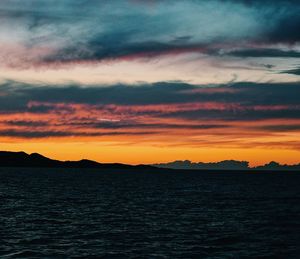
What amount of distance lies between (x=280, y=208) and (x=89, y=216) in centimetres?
3338

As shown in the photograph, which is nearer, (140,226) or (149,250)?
(149,250)

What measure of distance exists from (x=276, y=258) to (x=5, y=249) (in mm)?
22774

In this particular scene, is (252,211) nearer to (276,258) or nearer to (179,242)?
(179,242)

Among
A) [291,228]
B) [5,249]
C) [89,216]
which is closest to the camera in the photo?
[5,249]

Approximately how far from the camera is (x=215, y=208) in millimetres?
79688

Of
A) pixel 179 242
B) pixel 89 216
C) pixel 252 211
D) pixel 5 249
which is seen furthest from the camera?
pixel 252 211

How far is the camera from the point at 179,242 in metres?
44.4

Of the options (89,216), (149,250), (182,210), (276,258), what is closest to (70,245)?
(149,250)

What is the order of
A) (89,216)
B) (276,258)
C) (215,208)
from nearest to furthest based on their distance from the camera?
(276,258) < (89,216) < (215,208)

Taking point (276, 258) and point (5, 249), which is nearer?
point (276, 258)

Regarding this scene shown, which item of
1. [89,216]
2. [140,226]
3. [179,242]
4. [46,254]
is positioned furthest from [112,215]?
[46,254]

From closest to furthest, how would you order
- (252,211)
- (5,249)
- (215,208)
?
(5,249) → (252,211) → (215,208)

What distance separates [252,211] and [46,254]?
146 feet

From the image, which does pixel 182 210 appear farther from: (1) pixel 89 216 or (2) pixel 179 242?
(2) pixel 179 242
